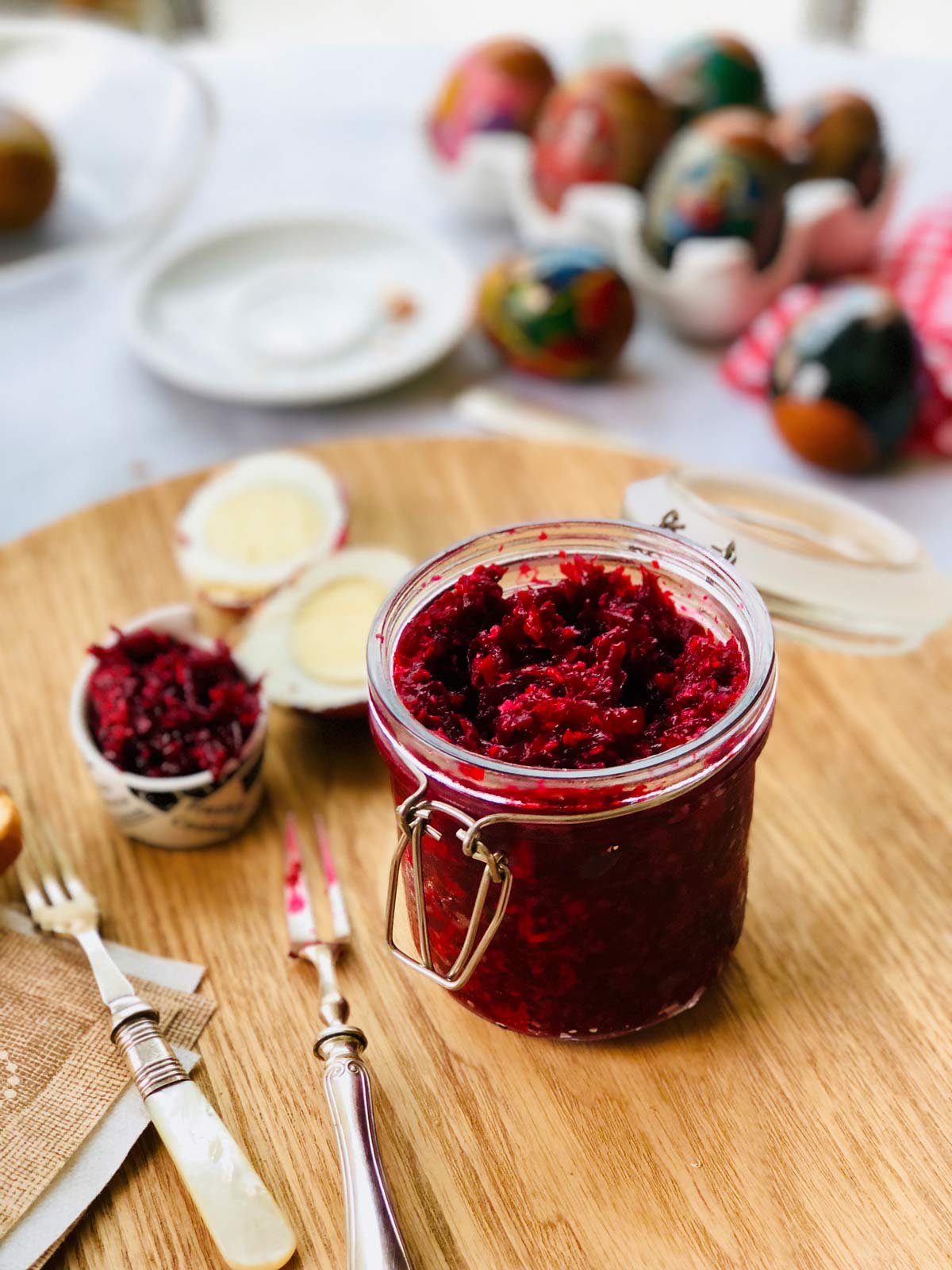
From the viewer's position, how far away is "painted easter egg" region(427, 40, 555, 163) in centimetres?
273

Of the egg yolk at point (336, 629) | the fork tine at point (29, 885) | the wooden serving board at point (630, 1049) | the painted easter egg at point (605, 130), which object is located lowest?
the wooden serving board at point (630, 1049)

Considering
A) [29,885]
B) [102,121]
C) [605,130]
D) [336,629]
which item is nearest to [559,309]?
[605,130]

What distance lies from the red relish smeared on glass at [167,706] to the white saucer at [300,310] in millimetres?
921

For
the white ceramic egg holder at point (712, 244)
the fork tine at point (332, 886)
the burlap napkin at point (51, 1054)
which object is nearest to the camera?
the burlap napkin at point (51, 1054)

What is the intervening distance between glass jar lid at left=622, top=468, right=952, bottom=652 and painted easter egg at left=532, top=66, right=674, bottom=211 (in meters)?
1.18

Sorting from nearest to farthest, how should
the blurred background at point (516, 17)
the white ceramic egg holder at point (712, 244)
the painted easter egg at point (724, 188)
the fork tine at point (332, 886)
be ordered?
the fork tine at point (332, 886), the painted easter egg at point (724, 188), the white ceramic egg holder at point (712, 244), the blurred background at point (516, 17)

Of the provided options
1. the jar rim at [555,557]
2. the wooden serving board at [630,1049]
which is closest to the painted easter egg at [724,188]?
the wooden serving board at [630,1049]

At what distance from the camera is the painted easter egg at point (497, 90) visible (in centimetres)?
273

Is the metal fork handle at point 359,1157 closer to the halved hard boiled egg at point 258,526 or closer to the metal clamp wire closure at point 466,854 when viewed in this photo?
the metal clamp wire closure at point 466,854

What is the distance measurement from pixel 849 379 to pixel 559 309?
0.57 metres

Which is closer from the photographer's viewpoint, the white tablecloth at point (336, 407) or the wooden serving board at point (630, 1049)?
the wooden serving board at point (630, 1049)

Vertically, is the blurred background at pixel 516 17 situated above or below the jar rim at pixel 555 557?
below

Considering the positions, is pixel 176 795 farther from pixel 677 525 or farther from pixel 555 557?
pixel 677 525

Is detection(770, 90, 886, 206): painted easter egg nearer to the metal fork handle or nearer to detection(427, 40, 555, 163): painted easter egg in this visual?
detection(427, 40, 555, 163): painted easter egg
